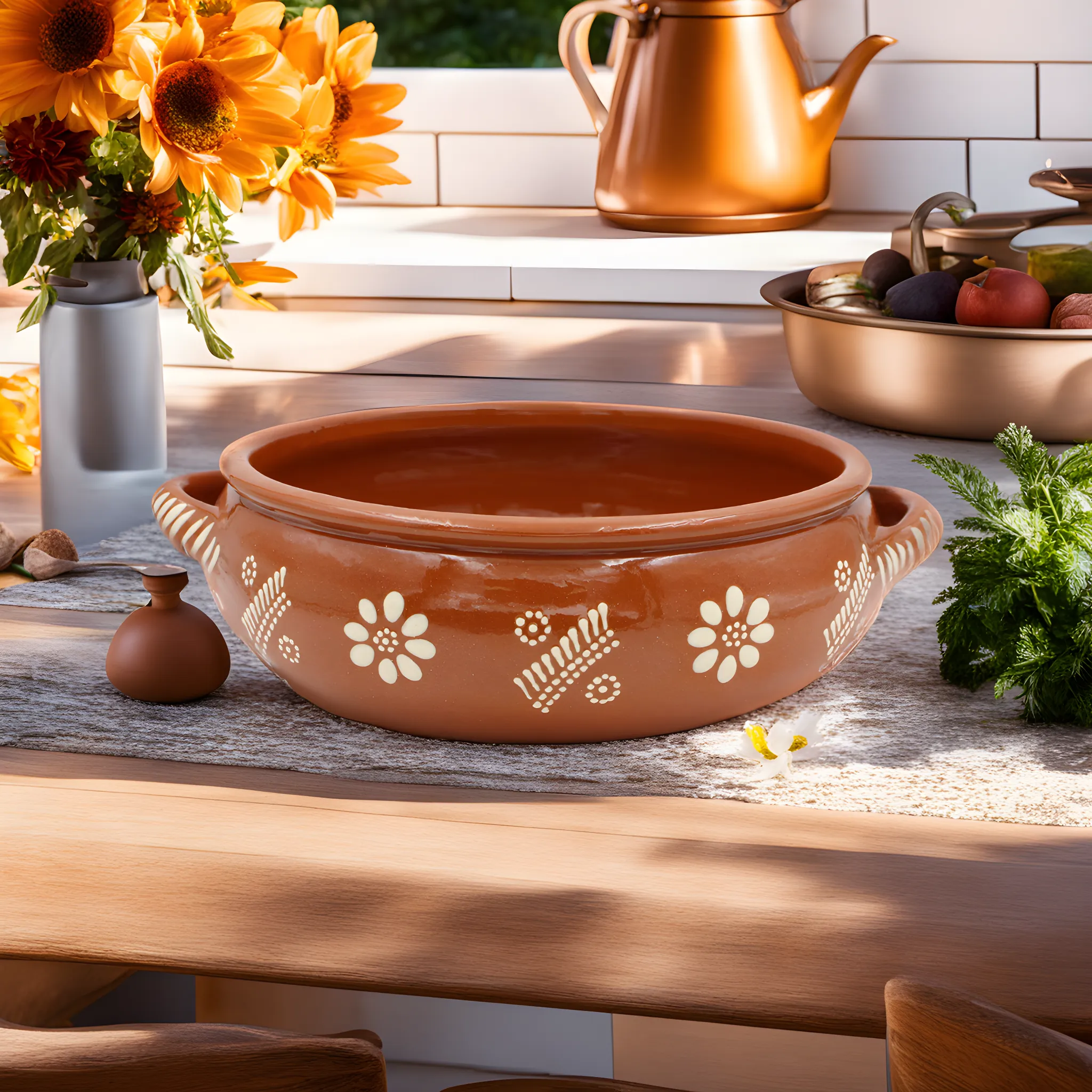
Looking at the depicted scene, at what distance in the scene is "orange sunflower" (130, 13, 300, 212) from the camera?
64 centimetres

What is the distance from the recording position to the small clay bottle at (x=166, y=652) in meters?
0.54

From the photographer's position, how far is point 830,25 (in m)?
1.62

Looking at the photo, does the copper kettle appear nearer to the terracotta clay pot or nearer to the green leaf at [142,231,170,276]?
the green leaf at [142,231,170,276]

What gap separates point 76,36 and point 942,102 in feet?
3.93

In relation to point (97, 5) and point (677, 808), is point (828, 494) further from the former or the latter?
point (97, 5)

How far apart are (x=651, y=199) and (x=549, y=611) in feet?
3.34

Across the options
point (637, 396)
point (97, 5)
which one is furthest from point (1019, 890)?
point (637, 396)

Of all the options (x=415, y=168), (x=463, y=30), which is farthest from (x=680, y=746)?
(x=463, y=30)

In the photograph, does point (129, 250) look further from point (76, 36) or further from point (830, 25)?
point (830, 25)

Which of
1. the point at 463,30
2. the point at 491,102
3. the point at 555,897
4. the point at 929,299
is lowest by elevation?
the point at 555,897

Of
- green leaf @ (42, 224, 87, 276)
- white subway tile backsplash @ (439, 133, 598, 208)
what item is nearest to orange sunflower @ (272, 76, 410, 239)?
green leaf @ (42, 224, 87, 276)

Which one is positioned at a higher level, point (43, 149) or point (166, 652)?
point (43, 149)

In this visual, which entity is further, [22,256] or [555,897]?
[22,256]

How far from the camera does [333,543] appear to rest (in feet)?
1.60
